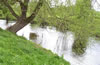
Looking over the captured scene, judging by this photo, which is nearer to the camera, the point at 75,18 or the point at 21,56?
the point at 21,56

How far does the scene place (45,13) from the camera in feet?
32.3

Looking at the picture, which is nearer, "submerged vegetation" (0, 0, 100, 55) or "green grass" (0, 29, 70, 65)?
"green grass" (0, 29, 70, 65)

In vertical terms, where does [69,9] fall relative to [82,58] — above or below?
above

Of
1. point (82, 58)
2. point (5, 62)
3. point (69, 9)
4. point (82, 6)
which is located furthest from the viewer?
point (82, 58)

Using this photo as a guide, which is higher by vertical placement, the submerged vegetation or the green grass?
the submerged vegetation

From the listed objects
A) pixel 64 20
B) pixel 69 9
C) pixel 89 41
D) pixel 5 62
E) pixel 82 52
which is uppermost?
pixel 69 9

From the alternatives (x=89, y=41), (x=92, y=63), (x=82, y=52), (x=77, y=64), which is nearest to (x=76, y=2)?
(x=89, y=41)

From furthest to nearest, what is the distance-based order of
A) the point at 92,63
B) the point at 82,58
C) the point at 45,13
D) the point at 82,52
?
the point at 82,52 → the point at 82,58 → the point at 92,63 → the point at 45,13

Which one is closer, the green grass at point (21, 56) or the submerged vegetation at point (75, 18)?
the green grass at point (21, 56)

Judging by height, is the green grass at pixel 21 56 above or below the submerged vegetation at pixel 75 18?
below

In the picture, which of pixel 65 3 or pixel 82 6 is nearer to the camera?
pixel 82 6

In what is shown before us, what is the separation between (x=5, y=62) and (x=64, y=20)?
5192 mm

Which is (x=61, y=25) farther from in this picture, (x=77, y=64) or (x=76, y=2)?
(x=77, y=64)

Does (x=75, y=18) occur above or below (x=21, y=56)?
above
